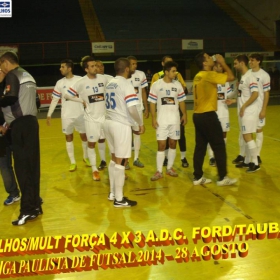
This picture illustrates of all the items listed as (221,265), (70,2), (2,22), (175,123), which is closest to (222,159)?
(175,123)

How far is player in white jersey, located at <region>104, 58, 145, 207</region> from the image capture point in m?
5.21

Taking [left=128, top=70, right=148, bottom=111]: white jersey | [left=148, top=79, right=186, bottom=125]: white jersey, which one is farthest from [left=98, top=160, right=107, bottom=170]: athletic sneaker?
[left=148, top=79, right=186, bottom=125]: white jersey

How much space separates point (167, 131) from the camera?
21.9 ft

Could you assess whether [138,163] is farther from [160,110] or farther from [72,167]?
[160,110]

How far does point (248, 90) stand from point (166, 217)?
10.3ft

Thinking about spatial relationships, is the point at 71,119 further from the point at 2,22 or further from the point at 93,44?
the point at 2,22

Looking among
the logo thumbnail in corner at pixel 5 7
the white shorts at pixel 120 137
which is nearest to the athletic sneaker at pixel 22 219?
the white shorts at pixel 120 137

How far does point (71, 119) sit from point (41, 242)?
3571 mm

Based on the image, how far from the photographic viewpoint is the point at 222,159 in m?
6.09

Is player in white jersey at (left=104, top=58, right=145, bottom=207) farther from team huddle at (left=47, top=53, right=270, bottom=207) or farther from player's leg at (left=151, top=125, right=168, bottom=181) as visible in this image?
player's leg at (left=151, top=125, right=168, bottom=181)

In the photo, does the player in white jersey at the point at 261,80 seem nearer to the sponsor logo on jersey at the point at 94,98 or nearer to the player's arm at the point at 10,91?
the sponsor logo on jersey at the point at 94,98

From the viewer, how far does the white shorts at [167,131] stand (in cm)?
662

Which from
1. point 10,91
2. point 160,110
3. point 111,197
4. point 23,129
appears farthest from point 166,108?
point 10,91

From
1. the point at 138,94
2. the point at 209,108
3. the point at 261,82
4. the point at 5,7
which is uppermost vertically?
the point at 5,7
